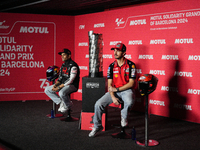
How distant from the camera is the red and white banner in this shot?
6.17 metres

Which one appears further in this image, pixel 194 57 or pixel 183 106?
pixel 183 106

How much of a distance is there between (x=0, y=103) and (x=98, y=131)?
11.0 feet

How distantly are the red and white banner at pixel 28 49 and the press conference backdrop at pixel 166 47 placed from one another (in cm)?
154

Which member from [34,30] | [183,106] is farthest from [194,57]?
[34,30]

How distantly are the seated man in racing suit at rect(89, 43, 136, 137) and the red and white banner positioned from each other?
3096 mm

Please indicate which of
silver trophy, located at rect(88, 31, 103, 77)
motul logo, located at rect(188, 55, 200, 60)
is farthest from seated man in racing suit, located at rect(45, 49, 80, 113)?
motul logo, located at rect(188, 55, 200, 60)

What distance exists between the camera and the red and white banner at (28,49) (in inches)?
243

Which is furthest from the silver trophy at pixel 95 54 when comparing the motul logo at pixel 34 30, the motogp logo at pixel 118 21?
the motul logo at pixel 34 30

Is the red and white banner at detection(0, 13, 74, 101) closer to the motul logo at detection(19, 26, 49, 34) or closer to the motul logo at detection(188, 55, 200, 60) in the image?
the motul logo at detection(19, 26, 49, 34)

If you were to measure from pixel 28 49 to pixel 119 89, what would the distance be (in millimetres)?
3659

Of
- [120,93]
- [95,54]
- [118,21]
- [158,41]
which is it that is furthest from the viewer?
[118,21]

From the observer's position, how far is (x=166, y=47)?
4688 millimetres

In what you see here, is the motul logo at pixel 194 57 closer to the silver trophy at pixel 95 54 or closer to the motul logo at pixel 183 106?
the motul logo at pixel 183 106

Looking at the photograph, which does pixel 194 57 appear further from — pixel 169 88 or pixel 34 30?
pixel 34 30
